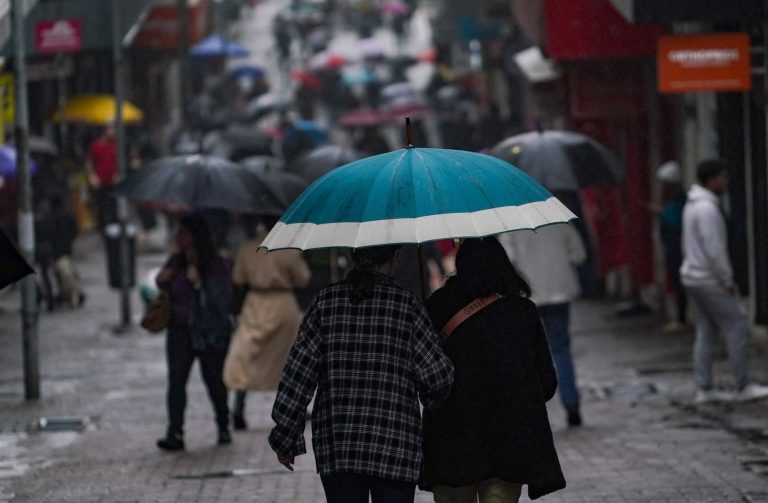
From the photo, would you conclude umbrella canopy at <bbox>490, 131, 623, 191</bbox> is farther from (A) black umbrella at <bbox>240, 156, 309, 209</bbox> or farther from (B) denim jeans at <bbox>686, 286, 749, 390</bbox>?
(A) black umbrella at <bbox>240, 156, 309, 209</bbox>

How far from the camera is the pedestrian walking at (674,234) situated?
17688 mm

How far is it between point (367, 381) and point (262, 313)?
639 cm

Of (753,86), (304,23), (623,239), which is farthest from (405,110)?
(304,23)

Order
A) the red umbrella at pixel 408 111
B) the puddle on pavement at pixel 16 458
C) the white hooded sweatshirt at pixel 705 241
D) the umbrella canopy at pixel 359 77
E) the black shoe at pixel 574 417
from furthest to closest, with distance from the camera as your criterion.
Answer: the umbrella canopy at pixel 359 77 → the red umbrella at pixel 408 111 → the white hooded sweatshirt at pixel 705 241 → the black shoe at pixel 574 417 → the puddle on pavement at pixel 16 458

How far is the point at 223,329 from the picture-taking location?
12352 millimetres

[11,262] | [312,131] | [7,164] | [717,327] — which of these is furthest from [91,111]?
[11,262]

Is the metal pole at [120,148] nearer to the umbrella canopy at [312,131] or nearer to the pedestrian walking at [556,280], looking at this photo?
the pedestrian walking at [556,280]

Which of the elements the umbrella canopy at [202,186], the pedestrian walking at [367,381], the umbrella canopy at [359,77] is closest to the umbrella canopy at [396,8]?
the umbrella canopy at [359,77]

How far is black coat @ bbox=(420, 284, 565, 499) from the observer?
6.82m

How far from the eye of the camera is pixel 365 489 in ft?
22.4

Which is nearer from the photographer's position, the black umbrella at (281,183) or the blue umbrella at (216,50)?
the black umbrella at (281,183)

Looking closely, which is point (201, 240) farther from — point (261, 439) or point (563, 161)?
point (563, 161)

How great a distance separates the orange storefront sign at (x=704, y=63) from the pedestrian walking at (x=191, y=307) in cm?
432

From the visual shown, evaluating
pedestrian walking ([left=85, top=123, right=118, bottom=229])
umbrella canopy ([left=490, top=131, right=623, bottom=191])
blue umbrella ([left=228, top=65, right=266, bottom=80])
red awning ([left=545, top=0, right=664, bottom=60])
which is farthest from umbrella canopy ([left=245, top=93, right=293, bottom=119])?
umbrella canopy ([left=490, top=131, right=623, bottom=191])
